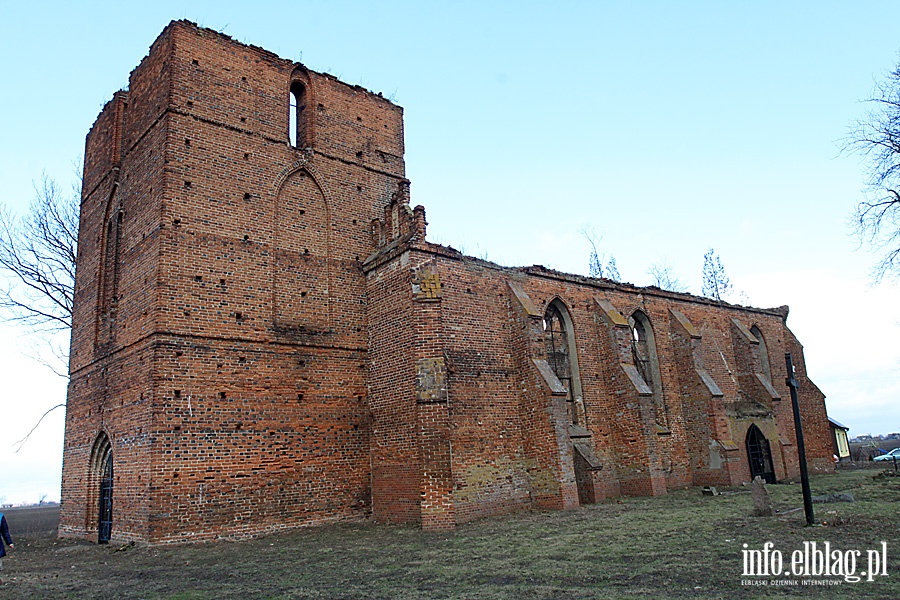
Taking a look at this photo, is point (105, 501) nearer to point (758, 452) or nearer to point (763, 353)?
point (758, 452)

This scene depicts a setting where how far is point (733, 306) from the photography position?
24234mm

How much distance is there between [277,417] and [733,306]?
18441mm

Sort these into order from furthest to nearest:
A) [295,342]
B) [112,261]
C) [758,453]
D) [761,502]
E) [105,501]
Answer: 1. [758,453]
2. [112,261]
3. [295,342]
4. [105,501]
5. [761,502]

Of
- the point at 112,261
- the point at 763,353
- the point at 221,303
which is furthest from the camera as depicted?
the point at 763,353

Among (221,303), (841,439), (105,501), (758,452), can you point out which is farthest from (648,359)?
(841,439)

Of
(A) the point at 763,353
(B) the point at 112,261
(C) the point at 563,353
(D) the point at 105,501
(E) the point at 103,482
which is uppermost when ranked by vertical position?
(B) the point at 112,261

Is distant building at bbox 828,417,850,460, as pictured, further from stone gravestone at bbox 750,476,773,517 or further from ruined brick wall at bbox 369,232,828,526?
stone gravestone at bbox 750,476,773,517

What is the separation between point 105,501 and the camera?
569 inches

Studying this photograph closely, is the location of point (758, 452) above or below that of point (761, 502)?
above

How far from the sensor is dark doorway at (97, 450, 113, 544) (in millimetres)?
14047

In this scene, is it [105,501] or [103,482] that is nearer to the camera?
[105,501]

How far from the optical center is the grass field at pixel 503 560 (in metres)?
7.22

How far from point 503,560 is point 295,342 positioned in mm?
7561

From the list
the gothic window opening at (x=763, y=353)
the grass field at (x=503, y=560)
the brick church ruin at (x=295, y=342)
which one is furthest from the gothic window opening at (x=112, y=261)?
the gothic window opening at (x=763, y=353)
